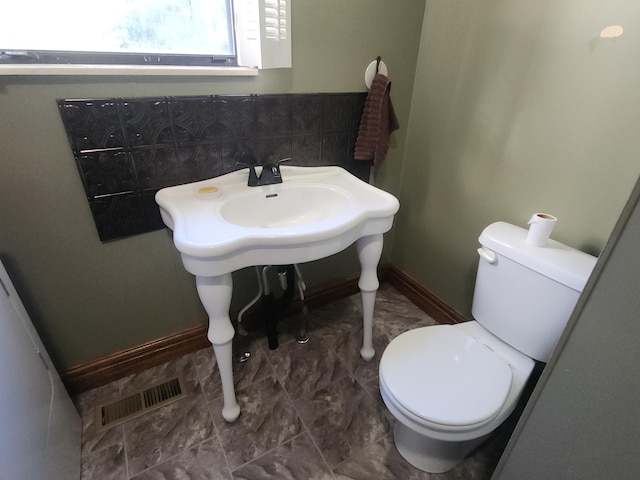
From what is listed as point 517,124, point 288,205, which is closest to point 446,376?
point 288,205

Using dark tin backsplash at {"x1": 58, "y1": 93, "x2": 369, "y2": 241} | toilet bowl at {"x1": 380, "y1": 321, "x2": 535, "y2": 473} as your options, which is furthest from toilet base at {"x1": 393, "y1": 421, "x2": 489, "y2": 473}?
dark tin backsplash at {"x1": 58, "y1": 93, "x2": 369, "y2": 241}

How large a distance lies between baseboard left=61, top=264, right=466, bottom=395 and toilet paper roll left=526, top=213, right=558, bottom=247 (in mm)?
672

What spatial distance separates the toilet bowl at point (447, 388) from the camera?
957mm

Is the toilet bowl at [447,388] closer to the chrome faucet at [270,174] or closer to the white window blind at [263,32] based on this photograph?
the chrome faucet at [270,174]

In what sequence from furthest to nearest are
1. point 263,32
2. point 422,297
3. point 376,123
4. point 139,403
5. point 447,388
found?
point 422,297 → point 376,123 → point 139,403 → point 263,32 → point 447,388

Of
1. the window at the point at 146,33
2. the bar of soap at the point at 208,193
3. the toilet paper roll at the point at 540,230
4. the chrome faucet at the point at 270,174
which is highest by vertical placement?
the window at the point at 146,33

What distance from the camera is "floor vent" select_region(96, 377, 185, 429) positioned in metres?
1.31

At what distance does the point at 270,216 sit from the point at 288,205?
0.27 feet

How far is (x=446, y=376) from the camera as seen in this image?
106 centimetres

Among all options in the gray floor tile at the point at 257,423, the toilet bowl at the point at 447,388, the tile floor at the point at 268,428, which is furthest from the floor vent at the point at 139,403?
the toilet bowl at the point at 447,388

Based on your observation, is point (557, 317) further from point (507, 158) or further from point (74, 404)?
point (74, 404)

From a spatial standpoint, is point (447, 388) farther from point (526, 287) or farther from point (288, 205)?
point (288, 205)

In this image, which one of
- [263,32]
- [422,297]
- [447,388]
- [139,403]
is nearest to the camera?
[447,388]

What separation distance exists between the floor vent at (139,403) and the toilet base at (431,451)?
882 millimetres
